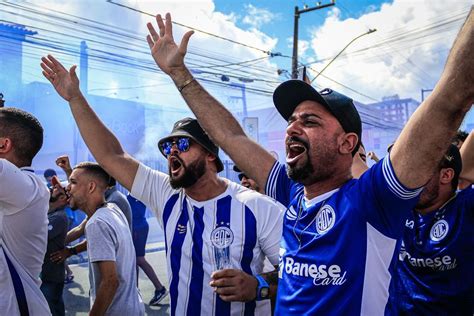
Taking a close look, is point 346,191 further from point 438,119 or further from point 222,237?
point 222,237

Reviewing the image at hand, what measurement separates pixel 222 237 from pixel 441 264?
134 cm

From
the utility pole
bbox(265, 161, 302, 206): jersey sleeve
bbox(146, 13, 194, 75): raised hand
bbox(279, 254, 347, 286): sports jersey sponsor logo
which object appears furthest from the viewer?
the utility pole

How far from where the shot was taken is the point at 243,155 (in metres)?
2.18

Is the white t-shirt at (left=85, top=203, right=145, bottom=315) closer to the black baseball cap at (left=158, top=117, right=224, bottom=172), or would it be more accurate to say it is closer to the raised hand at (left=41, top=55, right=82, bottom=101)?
the black baseball cap at (left=158, top=117, right=224, bottom=172)

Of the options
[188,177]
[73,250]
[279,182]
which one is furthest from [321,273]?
[73,250]

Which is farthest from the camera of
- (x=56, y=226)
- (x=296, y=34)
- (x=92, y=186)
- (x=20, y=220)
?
(x=296, y=34)

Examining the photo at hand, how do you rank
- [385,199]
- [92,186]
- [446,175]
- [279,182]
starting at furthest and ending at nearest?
[92,186] → [446,175] → [279,182] → [385,199]

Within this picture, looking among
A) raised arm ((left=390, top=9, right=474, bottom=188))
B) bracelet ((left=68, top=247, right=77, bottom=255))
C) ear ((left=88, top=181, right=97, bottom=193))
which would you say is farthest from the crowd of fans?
bracelet ((left=68, top=247, right=77, bottom=255))

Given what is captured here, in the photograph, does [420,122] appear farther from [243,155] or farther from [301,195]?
[243,155]

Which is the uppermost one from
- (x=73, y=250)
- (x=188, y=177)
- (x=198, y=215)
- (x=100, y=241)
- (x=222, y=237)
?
(x=188, y=177)

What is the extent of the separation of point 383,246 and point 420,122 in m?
0.50

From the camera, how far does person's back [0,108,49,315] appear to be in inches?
88.7

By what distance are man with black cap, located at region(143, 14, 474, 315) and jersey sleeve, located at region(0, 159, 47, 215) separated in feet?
4.81

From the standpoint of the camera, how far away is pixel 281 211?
8.16ft
